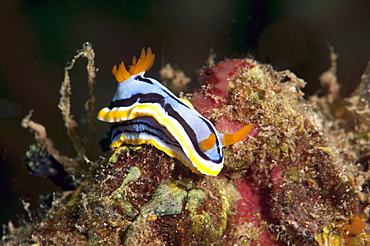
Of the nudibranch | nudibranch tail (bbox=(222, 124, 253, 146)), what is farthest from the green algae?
nudibranch tail (bbox=(222, 124, 253, 146))

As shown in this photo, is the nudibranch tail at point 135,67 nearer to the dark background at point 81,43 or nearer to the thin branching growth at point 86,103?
the thin branching growth at point 86,103

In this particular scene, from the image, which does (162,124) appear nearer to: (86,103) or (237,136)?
(237,136)

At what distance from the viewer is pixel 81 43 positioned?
6.04 meters

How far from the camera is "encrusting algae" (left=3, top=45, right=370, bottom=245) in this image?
231 centimetres

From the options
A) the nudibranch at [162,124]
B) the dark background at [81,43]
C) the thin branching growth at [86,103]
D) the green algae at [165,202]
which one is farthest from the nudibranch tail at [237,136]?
the dark background at [81,43]

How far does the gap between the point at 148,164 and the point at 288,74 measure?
6.99 ft

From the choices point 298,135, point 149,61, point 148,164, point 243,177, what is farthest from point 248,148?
point 149,61

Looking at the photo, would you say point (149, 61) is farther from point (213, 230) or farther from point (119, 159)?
point (213, 230)

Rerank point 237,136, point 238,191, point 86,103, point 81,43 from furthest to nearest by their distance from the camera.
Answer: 1. point 81,43
2. point 86,103
3. point 238,191
4. point 237,136

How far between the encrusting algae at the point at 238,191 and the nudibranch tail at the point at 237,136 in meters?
0.28

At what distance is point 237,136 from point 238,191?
2.67 feet

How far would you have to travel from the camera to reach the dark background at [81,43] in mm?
5867

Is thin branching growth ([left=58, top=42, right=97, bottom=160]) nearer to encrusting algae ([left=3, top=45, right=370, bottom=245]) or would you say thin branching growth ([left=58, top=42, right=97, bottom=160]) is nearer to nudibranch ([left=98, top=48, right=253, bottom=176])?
nudibranch ([left=98, top=48, right=253, bottom=176])

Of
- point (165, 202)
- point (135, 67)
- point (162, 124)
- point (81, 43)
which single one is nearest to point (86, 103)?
point (135, 67)
